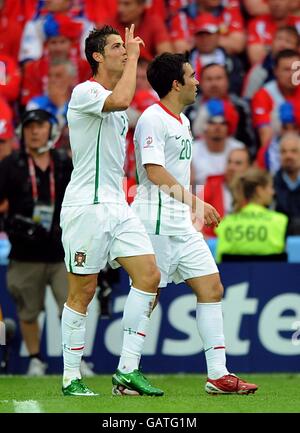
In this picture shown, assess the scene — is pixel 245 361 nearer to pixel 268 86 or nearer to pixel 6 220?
pixel 6 220

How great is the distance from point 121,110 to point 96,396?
1.93 metres

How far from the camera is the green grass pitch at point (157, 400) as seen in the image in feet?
24.2

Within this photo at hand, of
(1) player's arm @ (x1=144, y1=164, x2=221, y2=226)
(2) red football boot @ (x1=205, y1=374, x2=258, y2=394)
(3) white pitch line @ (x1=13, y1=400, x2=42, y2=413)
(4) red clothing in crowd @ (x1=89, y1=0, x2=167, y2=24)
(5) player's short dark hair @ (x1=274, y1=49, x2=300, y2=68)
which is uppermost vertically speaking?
(4) red clothing in crowd @ (x1=89, y1=0, x2=167, y2=24)

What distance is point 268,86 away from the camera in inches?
557

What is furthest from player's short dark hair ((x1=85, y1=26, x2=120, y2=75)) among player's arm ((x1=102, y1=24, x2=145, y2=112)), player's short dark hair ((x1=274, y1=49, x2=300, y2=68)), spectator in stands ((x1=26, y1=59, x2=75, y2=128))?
player's short dark hair ((x1=274, y1=49, x2=300, y2=68))

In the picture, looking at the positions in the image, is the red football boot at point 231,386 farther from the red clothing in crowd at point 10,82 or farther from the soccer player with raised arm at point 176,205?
Result: the red clothing in crowd at point 10,82

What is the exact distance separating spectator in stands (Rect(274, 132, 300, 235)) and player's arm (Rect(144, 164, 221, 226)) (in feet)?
14.4

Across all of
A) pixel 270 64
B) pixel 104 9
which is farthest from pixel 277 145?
pixel 104 9

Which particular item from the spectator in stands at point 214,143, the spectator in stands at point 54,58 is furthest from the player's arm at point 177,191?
the spectator in stands at point 54,58

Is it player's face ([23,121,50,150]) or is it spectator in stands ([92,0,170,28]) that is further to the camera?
spectator in stands ([92,0,170,28])

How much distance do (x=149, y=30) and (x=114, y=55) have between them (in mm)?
6678

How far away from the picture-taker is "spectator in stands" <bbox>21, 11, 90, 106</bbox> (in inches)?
564

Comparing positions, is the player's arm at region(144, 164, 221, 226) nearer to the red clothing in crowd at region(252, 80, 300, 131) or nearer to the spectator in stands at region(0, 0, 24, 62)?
the red clothing in crowd at region(252, 80, 300, 131)

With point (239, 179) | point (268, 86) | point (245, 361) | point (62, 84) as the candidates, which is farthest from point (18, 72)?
point (245, 361)
